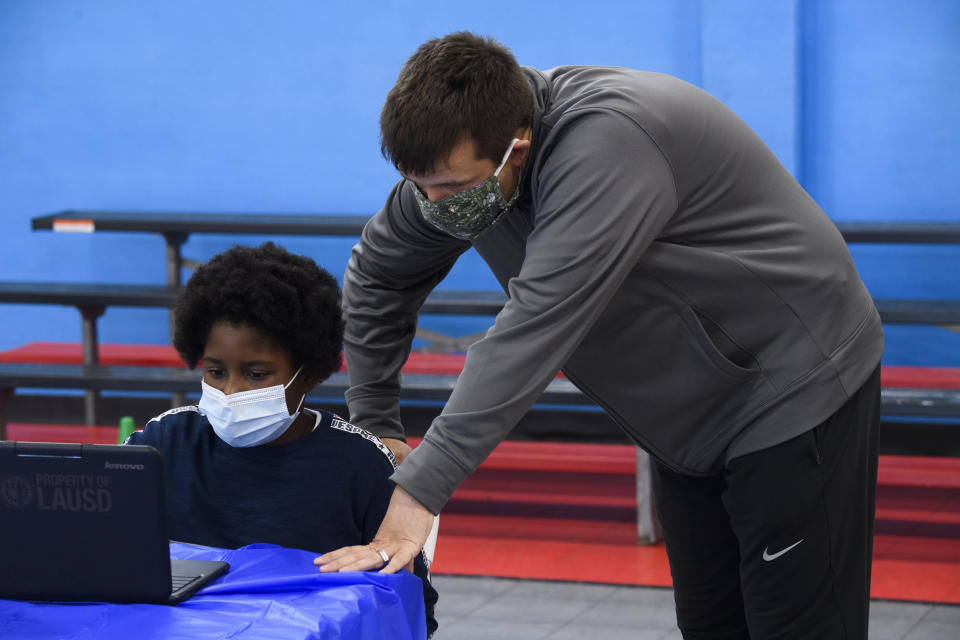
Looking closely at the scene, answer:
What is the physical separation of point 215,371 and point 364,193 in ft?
11.2

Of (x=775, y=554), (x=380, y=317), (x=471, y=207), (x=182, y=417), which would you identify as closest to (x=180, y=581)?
(x=182, y=417)

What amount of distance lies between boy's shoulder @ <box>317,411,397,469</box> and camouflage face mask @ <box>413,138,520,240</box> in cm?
38

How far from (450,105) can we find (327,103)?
12.9 ft

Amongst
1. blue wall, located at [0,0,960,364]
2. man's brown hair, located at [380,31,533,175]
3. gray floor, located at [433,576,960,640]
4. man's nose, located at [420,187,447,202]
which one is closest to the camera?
man's brown hair, located at [380,31,533,175]

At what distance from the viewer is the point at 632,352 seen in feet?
5.31

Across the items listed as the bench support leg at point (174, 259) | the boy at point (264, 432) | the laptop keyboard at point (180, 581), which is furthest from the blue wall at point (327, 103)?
the laptop keyboard at point (180, 581)

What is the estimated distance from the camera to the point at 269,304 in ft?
5.66

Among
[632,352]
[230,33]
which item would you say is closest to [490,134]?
[632,352]

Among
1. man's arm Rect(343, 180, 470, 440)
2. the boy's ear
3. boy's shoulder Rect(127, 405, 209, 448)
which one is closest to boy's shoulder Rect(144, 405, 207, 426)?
boy's shoulder Rect(127, 405, 209, 448)

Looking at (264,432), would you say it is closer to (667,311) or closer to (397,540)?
(397,540)

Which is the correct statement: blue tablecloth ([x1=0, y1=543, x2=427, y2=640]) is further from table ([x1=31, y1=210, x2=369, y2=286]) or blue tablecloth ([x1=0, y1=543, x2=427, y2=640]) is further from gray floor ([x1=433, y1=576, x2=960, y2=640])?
table ([x1=31, y1=210, x2=369, y2=286])

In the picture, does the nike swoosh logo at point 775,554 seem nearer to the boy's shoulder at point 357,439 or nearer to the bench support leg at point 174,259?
the boy's shoulder at point 357,439

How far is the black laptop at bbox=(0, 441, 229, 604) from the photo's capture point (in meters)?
1.22

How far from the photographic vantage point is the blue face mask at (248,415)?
1.69 m
